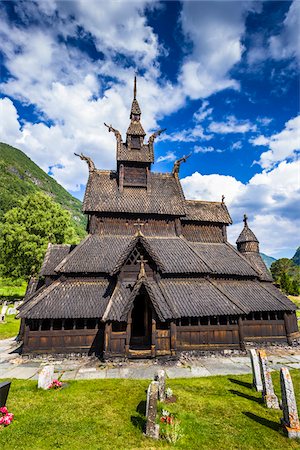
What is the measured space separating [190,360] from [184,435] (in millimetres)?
9557

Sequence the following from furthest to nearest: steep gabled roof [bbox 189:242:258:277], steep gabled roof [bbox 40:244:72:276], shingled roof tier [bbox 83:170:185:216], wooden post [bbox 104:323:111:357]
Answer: shingled roof tier [bbox 83:170:185:216], steep gabled roof [bbox 189:242:258:277], steep gabled roof [bbox 40:244:72:276], wooden post [bbox 104:323:111:357]

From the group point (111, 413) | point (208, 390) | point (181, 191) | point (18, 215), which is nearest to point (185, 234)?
point (181, 191)

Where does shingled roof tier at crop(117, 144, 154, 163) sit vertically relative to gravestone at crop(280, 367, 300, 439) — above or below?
above

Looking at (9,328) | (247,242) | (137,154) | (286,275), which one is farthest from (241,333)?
(286,275)

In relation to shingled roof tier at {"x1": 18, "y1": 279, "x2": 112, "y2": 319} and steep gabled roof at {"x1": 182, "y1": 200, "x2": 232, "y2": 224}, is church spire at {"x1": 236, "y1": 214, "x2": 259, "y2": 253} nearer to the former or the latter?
steep gabled roof at {"x1": 182, "y1": 200, "x2": 232, "y2": 224}

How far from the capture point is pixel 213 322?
18.5m

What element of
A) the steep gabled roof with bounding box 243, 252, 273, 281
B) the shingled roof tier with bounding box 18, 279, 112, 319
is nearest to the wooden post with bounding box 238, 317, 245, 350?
the steep gabled roof with bounding box 243, 252, 273, 281

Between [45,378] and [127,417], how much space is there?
465cm

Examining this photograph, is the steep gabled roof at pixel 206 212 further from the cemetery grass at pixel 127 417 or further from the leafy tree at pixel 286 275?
the leafy tree at pixel 286 275

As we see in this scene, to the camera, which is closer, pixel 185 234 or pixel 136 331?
pixel 136 331

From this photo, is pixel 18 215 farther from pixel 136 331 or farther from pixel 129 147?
pixel 136 331

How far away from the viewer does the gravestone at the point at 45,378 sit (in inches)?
441

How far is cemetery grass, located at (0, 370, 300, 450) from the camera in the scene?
736 cm

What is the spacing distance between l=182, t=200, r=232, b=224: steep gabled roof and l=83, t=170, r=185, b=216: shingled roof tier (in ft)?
6.19
